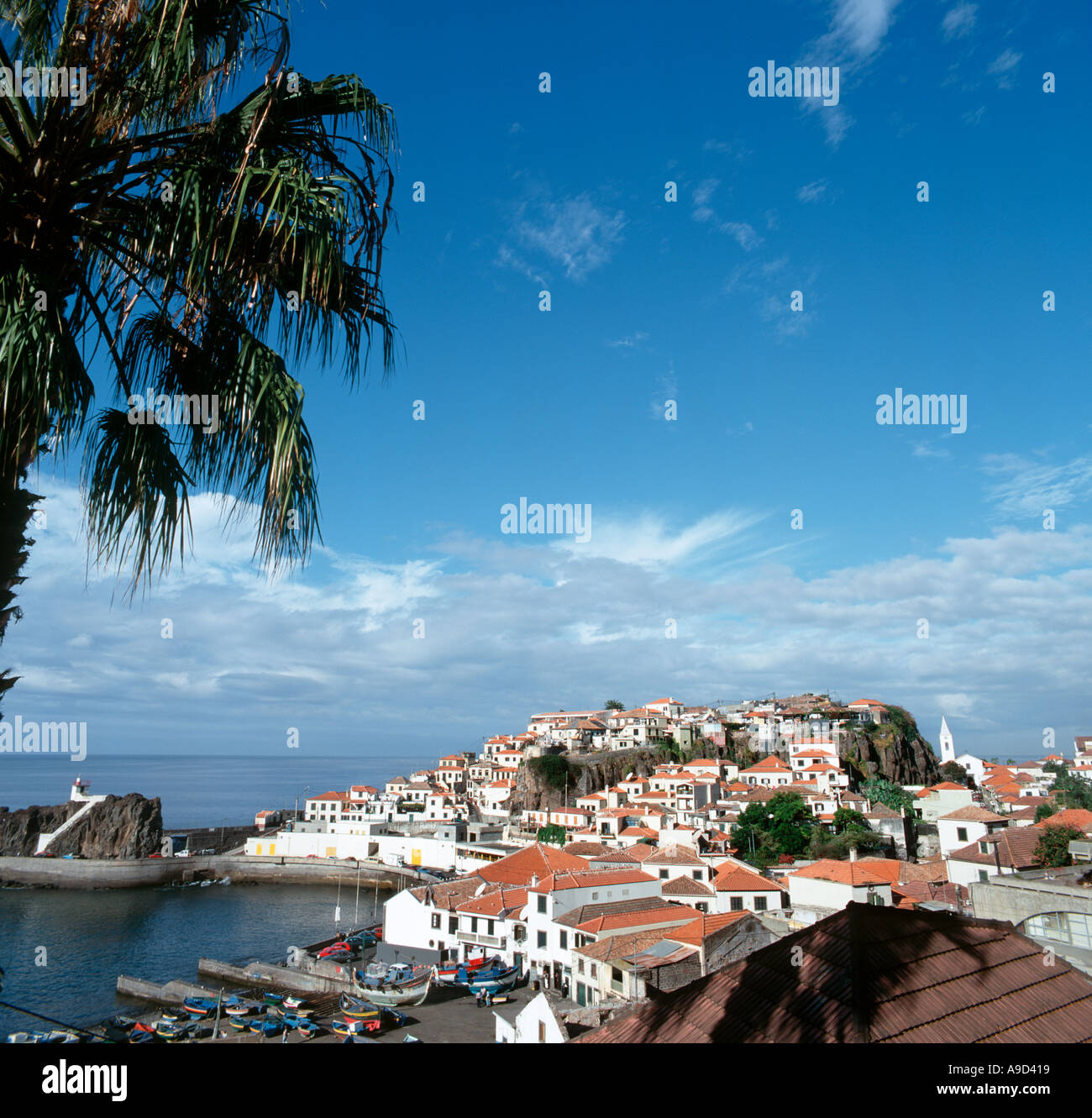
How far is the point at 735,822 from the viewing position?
5075cm

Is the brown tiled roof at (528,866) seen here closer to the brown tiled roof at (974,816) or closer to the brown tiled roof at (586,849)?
the brown tiled roof at (586,849)

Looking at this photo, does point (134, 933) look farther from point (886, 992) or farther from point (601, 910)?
point (886, 992)

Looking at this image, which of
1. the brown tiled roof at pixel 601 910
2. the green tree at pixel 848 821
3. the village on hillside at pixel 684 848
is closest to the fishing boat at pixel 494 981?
the village on hillside at pixel 684 848

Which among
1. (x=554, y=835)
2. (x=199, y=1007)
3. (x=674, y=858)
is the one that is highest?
(x=674, y=858)

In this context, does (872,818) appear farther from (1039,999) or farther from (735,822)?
(1039,999)

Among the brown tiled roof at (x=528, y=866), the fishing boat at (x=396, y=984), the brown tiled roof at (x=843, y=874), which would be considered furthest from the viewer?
the brown tiled roof at (x=528, y=866)

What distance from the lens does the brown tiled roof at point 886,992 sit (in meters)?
3.69

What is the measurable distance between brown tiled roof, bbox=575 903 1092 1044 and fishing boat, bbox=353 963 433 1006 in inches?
907

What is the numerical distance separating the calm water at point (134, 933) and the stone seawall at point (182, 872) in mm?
1148

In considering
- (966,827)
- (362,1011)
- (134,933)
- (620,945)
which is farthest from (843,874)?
(134,933)

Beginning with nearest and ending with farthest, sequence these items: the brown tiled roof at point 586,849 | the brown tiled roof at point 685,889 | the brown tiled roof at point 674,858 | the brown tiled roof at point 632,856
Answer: the brown tiled roof at point 685,889, the brown tiled roof at point 674,858, the brown tiled roof at point 632,856, the brown tiled roof at point 586,849

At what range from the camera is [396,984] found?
24828 mm

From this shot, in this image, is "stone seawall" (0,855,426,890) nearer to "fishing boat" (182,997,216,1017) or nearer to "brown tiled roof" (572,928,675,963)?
"fishing boat" (182,997,216,1017)

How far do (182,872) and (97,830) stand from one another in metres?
11.1
